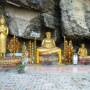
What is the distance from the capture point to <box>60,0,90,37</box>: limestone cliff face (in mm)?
11773

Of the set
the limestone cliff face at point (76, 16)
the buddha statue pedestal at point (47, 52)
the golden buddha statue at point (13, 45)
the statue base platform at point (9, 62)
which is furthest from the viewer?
the golden buddha statue at point (13, 45)

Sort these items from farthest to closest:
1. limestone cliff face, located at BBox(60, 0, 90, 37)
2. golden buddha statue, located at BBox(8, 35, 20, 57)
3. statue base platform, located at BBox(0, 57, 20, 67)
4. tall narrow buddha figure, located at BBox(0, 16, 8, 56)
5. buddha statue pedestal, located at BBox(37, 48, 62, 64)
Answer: golden buddha statue, located at BBox(8, 35, 20, 57)
tall narrow buddha figure, located at BBox(0, 16, 8, 56)
limestone cliff face, located at BBox(60, 0, 90, 37)
buddha statue pedestal, located at BBox(37, 48, 62, 64)
statue base platform, located at BBox(0, 57, 20, 67)

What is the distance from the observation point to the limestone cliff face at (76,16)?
11.8m

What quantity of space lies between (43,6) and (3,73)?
3584 millimetres

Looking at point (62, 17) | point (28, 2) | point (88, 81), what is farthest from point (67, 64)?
point (88, 81)

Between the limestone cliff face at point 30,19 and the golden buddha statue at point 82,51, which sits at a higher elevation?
the limestone cliff face at point 30,19

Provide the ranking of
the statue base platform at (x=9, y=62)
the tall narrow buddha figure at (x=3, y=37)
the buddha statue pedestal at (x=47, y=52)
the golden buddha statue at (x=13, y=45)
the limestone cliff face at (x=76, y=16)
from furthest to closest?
the golden buddha statue at (x=13, y=45) → the tall narrow buddha figure at (x=3, y=37) → the limestone cliff face at (x=76, y=16) → the buddha statue pedestal at (x=47, y=52) → the statue base platform at (x=9, y=62)

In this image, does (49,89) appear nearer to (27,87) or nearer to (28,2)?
(27,87)

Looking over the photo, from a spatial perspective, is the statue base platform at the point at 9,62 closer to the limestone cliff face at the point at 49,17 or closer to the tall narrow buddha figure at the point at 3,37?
the tall narrow buddha figure at the point at 3,37

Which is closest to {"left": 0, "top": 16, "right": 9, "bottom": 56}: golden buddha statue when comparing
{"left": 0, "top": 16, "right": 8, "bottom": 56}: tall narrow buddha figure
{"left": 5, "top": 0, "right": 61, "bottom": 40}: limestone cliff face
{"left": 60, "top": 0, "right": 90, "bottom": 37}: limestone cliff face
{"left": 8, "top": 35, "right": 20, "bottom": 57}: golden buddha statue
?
{"left": 0, "top": 16, "right": 8, "bottom": 56}: tall narrow buddha figure

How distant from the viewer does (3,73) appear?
948 cm


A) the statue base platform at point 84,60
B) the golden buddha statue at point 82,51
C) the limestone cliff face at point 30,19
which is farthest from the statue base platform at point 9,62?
the golden buddha statue at point 82,51

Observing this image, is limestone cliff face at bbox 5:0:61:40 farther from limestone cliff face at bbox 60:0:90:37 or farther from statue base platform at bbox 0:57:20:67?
statue base platform at bbox 0:57:20:67

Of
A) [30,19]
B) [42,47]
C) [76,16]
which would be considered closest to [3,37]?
[30,19]
